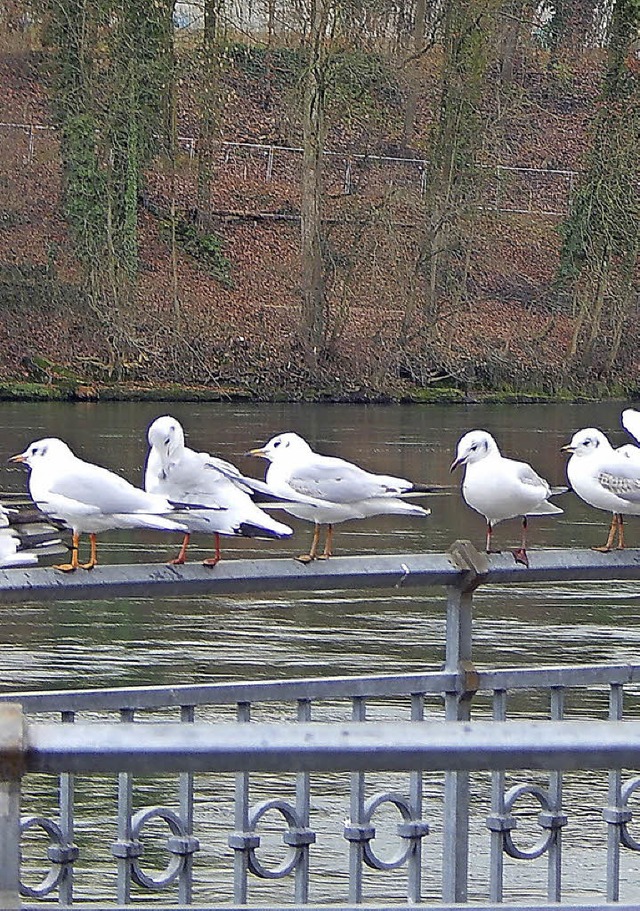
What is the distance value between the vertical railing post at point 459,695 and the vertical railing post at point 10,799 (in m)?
2.14

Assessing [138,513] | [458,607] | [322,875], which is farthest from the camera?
[322,875]

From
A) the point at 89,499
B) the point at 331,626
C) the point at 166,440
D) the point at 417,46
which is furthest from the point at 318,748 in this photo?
the point at 417,46

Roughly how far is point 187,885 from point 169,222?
38103 mm

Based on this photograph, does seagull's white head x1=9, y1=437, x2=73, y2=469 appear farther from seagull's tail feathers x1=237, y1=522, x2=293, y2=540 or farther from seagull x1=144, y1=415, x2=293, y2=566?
seagull's tail feathers x1=237, y1=522, x2=293, y2=540

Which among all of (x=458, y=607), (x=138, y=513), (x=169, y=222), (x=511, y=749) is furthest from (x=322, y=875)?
(x=169, y=222)

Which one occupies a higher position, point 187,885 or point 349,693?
point 349,693

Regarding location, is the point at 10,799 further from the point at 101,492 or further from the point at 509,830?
the point at 101,492

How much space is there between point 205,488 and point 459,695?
1506 mm

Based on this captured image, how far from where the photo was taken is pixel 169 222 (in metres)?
41.5

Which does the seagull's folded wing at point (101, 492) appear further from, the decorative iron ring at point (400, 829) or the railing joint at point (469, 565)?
the decorative iron ring at point (400, 829)

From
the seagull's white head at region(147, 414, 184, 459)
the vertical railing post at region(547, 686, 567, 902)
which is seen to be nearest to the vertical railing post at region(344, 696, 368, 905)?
the vertical railing post at region(547, 686, 567, 902)

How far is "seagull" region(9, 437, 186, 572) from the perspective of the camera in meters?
5.48

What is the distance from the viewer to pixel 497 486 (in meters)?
6.29

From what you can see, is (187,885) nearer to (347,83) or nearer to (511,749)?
(511,749)
